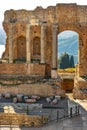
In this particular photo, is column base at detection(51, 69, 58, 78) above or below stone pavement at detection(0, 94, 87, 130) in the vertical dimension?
above

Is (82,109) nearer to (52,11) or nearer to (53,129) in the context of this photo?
(53,129)

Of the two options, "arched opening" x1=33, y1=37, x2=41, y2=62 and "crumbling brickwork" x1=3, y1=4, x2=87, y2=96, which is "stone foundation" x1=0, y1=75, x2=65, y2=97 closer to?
"crumbling brickwork" x1=3, y1=4, x2=87, y2=96

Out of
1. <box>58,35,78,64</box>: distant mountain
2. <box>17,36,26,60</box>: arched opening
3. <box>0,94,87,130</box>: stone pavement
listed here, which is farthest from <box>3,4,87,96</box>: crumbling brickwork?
<box>58,35,78,64</box>: distant mountain

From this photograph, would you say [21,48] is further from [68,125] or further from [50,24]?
[68,125]

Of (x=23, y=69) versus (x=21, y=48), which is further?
(x=21, y=48)

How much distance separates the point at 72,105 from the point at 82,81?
3.73m

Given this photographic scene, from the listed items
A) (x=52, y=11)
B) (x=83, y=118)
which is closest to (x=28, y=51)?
(x=52, y=11)

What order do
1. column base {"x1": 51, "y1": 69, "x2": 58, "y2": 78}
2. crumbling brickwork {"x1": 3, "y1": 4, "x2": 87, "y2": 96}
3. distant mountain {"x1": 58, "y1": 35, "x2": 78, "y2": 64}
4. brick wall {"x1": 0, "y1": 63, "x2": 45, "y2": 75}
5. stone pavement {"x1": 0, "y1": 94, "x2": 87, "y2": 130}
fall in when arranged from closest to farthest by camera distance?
stone pavement {"x1": 0, "y1": 94, "x2": 87, "y2": 130}
column base {"x1": 51, "y1": 69, "x2": 58, "y2": 78}
brick wall {"x1": 0, "y1": 63, "x2": 45, "y2": 75}
crumbling brickwork {"x1": 3, "y1": 4, "x2": 87, "y2": 96}
distant mountain {"x1": 58, "y1": 35, "x2": 78, "y2": 64}

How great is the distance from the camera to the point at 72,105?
23922 millimetres

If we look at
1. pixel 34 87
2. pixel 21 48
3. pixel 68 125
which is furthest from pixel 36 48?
pixel 68 125

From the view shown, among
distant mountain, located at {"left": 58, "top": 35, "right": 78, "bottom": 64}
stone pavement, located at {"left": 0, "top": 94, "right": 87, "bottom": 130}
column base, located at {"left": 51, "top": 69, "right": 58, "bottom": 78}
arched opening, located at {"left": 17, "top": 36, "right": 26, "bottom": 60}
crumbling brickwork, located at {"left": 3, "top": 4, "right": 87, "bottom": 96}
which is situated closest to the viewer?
stone pavement, located at {"left": 0, "top": 94, "right": 87, "bottom": 130}

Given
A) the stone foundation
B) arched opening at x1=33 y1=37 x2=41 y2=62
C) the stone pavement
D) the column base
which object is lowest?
the stone pavement

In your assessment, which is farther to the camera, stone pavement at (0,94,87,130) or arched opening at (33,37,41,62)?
arched opening at (33,37,41,62)

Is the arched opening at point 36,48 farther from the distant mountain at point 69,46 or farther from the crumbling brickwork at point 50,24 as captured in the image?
the distant mountain at point 69,46
